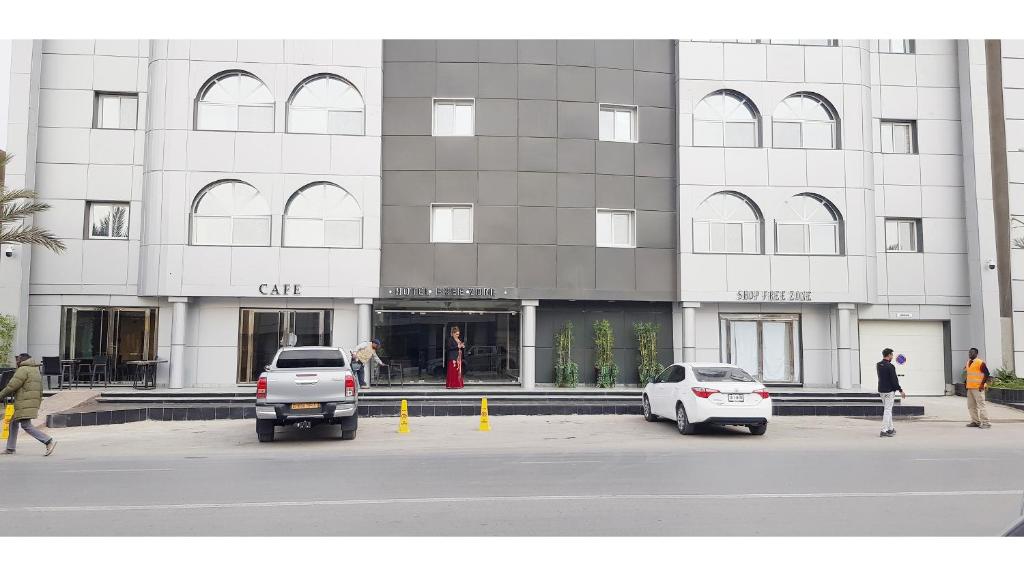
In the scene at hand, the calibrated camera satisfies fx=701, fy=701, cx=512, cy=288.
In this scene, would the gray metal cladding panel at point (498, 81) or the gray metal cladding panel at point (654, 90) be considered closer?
the gray metal cladding panel at point (498, 81)

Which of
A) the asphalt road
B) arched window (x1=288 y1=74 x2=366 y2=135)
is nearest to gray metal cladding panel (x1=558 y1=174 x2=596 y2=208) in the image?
arched window (x1=288 y1=74 x2=366 y2=135)

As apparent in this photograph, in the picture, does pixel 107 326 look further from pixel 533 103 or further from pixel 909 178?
pixel 909 178

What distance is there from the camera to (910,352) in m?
23.8

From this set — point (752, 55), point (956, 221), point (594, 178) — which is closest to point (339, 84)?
point (594, 178)

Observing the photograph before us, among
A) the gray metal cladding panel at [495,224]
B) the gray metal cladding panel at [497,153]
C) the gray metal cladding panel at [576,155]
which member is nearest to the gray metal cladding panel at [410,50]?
the gray metal cladding panel at [497,153]

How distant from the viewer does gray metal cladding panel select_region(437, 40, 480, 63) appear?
22172 millimetres

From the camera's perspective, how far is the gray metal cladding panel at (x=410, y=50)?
22.2 m

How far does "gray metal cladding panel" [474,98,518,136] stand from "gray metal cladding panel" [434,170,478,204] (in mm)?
1467

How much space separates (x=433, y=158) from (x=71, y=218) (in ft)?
36.7

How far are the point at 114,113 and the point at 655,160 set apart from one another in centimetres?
1723

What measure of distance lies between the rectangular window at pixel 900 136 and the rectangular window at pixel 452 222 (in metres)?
14.6

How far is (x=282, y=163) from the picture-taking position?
70.2 feet

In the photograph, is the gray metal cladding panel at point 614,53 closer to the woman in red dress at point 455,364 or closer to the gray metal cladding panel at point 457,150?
the gray metal cladding panel at point 457,150

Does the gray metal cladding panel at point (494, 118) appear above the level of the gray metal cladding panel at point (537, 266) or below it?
above
